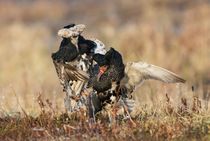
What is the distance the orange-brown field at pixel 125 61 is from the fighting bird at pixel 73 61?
0.46 metres

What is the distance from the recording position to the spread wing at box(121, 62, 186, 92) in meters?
5.73

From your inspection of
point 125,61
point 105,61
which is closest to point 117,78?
point 105,61

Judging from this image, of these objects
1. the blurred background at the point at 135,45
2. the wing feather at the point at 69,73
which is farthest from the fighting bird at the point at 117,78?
the blurred background at the point at 135,45

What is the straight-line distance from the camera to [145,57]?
13250mm

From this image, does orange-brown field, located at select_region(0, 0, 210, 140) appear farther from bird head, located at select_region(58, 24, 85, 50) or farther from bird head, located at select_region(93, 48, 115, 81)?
bird head, located at select_region(58, 24, 85, 50)

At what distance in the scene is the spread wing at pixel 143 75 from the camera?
18.8 ft

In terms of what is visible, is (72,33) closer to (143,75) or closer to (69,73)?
(69,73)

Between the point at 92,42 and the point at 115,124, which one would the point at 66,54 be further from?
the point at 115,124

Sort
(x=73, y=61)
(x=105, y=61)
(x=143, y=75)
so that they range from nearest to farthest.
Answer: (x=105, y=61)
(x=143, y=75)
(x=73, y=61)

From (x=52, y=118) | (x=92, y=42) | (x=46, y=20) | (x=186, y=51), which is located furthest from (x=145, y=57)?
(x=46, y=20)

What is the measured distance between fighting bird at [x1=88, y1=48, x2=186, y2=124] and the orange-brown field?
0.98 feet

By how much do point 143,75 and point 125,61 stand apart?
53.9 inches

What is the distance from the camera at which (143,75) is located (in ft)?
19.3

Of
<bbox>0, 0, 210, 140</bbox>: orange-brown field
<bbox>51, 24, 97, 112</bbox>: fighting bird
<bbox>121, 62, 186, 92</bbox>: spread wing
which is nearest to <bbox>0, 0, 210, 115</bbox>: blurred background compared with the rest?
<bbox>0, 0, 210, 140</bbox>: orange-brown field
